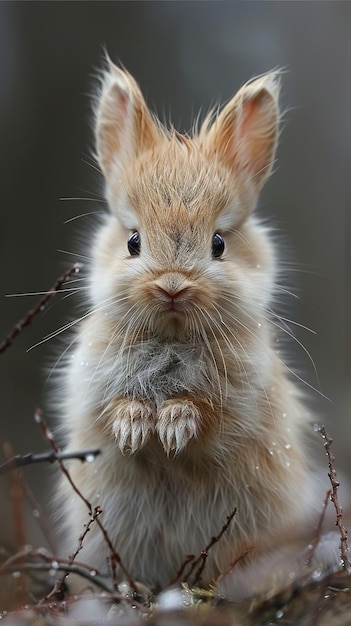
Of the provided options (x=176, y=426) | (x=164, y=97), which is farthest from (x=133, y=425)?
(x=164, y=97)

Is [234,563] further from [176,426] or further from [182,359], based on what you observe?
[182,359]

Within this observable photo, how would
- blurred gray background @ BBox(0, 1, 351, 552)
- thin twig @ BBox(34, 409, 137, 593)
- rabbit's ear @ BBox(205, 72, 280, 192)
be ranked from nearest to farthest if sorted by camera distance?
thin twig @ BBox(34, 409, 137, 593) → rabbit's ear @ BBox(205, 72, 280, 192) → blurred gray background @ BBox(0, 1, 351, 552)

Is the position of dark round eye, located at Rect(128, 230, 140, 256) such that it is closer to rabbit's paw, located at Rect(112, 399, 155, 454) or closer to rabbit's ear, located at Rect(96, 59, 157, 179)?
rabbit's ear, located at Rect(96, 59, 157, 179)

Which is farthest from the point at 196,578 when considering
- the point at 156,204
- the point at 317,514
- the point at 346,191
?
the point at 346,191

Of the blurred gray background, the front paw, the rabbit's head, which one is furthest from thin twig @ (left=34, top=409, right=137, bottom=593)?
the blurred gray background

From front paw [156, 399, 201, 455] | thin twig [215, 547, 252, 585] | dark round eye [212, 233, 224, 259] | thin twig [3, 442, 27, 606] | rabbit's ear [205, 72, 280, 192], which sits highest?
rabbit's ear [205, 72, 280, 192]

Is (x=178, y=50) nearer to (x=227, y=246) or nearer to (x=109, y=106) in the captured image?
(x=109, y=106)

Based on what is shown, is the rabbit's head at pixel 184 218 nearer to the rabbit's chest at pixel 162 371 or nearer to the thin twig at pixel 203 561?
the rabbit's chest at pixel 162 371
